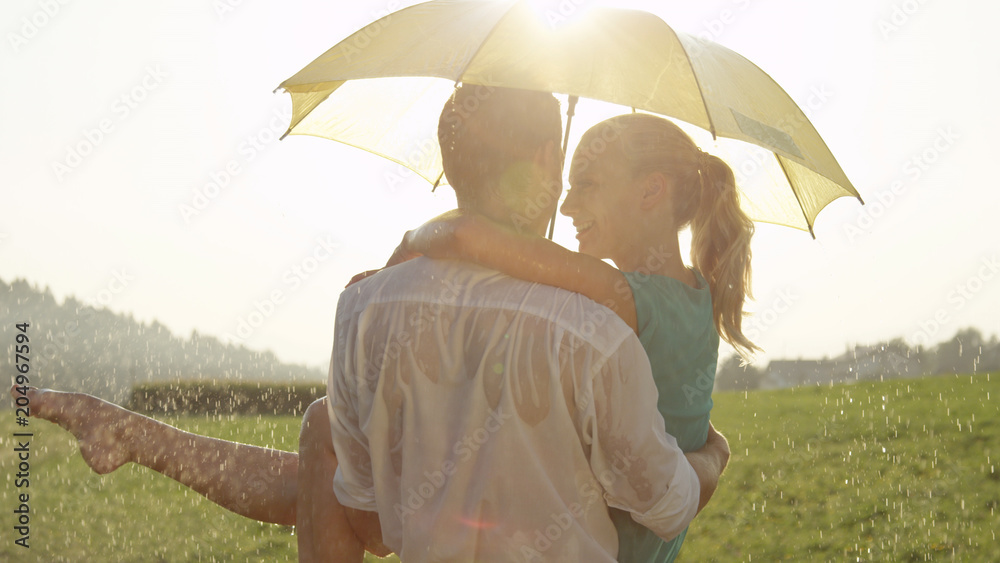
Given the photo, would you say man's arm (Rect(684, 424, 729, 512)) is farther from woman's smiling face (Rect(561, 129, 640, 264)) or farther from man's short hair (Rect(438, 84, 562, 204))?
man's short hair (Rect(438, 84, 562, 204))

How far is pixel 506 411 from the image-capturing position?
2.11 meters

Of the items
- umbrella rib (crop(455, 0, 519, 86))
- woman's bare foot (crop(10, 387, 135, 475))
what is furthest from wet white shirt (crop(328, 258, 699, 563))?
woman's bare foot (crop(10, 387, 135, 475))

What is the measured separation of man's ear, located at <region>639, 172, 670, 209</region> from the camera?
313 cm

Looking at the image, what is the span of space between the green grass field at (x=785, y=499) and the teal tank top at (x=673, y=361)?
22.9 feet

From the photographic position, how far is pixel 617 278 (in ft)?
8.15

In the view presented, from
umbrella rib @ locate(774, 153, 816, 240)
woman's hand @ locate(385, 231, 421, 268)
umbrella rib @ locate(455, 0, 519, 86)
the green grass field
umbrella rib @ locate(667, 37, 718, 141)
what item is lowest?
the green grass field

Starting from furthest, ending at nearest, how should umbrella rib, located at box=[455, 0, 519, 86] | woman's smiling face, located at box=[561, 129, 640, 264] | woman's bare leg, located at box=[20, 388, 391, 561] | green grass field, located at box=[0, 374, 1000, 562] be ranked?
1. green grass field, located at box=[0, 374, 1000, 562]
2. woman's bare leg, located at box=[20, 388, 391, 561]
3. woman's smiling face, located at box=[561, 129, 640, 264]
4. umbrella rib, located at box=[455, 0, 519, 86]

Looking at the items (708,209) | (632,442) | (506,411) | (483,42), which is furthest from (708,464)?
(483,42)

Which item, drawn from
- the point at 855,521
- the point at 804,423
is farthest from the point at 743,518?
the point at 804,423

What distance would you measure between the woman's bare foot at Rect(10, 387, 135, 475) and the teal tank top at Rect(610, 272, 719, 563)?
333 centimetres

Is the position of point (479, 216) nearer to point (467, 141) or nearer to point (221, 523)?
point (467, 141)

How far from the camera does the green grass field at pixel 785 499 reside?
891 cm

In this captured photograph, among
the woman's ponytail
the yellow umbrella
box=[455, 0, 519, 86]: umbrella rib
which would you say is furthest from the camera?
the woman's ponytail

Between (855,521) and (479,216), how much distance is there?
9.08 m
